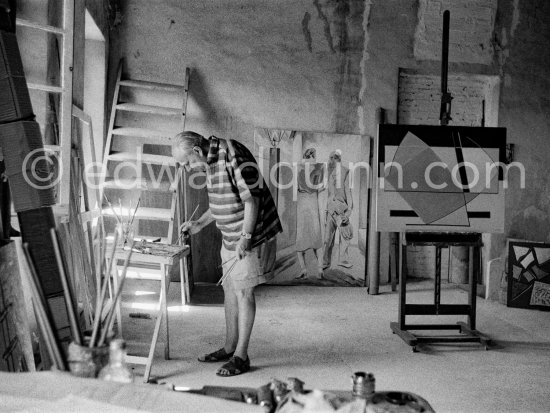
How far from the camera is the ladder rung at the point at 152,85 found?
5.80 meters

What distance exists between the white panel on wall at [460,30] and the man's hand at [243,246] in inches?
148

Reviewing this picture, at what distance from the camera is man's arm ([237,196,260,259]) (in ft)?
11.3

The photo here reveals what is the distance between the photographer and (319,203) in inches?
246

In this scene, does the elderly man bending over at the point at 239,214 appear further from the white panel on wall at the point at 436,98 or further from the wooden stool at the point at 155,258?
the white panel on wall at the point at 436,98

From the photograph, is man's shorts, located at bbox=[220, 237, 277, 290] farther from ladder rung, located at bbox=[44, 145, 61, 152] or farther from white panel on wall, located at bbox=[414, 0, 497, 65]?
white panel on wall, located at bbox=[414, 0, 497, 65]

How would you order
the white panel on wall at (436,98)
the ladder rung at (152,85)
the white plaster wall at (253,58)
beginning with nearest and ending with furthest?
1. the ladder rung at (152,85)
2. the white plaster wall at (253,58)
3. the white panel on wall at (436,98)

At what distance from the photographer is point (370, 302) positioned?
18.5ft

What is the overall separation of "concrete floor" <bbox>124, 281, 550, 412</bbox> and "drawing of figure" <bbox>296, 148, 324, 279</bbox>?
0.66m

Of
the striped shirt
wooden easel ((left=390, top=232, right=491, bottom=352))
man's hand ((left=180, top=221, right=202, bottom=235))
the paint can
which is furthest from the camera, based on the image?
wooden easel ((left=390, top=232, right=491, bottom=352))

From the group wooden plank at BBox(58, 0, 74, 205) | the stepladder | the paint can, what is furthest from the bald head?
the paint can

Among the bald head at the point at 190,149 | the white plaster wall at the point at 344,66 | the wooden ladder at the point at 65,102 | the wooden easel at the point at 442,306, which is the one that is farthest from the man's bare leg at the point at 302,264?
the wooden ladder at the point at 65,102

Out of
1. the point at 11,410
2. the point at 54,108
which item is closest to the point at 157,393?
the point at 11,410

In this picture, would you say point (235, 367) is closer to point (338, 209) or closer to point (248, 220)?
point (248, 220)

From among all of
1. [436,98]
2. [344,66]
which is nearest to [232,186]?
[344,66]
